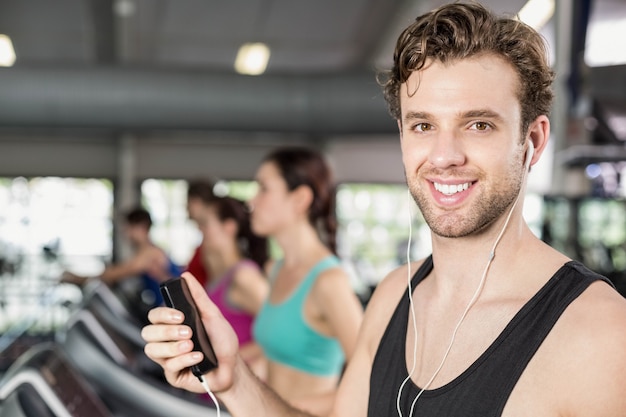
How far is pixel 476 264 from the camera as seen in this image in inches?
53.2

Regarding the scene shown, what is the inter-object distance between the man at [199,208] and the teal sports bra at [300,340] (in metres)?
1.84

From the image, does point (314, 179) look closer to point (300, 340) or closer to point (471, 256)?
point (300, 340)

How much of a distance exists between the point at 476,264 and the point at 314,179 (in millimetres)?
1530

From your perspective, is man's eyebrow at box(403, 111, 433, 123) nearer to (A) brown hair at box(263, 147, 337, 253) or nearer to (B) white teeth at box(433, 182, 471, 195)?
(B) white teeth at box(433, 182, 471, 195)

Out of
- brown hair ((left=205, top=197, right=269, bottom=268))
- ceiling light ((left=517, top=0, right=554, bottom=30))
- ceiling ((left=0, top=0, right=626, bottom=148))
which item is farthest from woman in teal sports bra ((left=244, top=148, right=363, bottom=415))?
ceiling light ((left=517, top=0, right=554, bottom=30))

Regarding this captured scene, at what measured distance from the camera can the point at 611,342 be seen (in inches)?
43.9

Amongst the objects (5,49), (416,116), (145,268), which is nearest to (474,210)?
(416,116)

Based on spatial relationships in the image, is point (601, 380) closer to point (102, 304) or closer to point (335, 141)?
point (102, 304)

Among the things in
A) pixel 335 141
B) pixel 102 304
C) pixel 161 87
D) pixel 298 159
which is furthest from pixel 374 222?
pixel 298 159

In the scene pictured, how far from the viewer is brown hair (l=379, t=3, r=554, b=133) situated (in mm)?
1297

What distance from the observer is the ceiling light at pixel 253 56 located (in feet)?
30.4

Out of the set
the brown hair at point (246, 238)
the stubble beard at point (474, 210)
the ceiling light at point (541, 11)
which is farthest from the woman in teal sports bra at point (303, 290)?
the ceiling light at point (541, 11)

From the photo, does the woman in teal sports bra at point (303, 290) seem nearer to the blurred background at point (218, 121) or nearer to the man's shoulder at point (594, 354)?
the blurred background at point (218, 121)

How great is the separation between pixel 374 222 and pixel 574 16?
6764 millimetres
